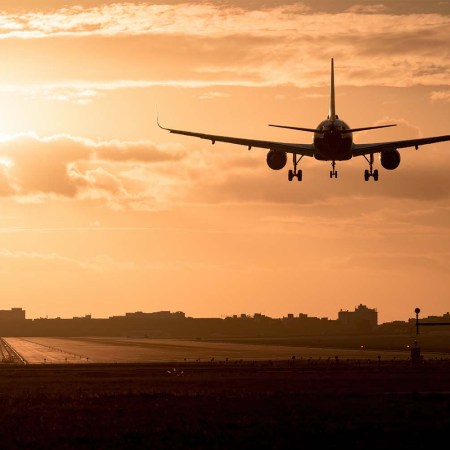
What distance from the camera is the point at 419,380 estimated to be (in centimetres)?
9062

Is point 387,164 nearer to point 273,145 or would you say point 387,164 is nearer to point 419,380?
point 273,145

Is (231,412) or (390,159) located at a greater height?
(390,159)

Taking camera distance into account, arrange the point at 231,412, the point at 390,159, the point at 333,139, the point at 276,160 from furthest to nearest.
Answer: the point at 276,160, the point at 390,159, the point at 333,139, the point at 231,412

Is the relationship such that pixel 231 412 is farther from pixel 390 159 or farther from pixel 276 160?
pixel 390 159

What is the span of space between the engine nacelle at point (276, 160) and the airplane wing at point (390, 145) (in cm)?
595

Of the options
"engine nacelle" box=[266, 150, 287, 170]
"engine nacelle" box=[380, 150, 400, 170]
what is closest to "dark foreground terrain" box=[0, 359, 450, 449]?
"engine nacelle" box=[380, 150, 400, 170]

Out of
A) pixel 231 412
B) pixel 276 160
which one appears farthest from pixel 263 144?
pixel 231 412

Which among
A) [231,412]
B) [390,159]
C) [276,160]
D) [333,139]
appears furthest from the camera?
[276,160]

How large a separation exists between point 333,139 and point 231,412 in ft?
85.7

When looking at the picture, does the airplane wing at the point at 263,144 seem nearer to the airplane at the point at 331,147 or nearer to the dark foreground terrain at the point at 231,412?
the airplane at the point at 331,147

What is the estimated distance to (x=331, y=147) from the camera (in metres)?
78.6

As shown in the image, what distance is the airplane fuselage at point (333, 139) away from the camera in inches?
3081

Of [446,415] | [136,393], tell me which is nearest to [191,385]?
[136,393]

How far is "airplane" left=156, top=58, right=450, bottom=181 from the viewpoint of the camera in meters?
78.4
